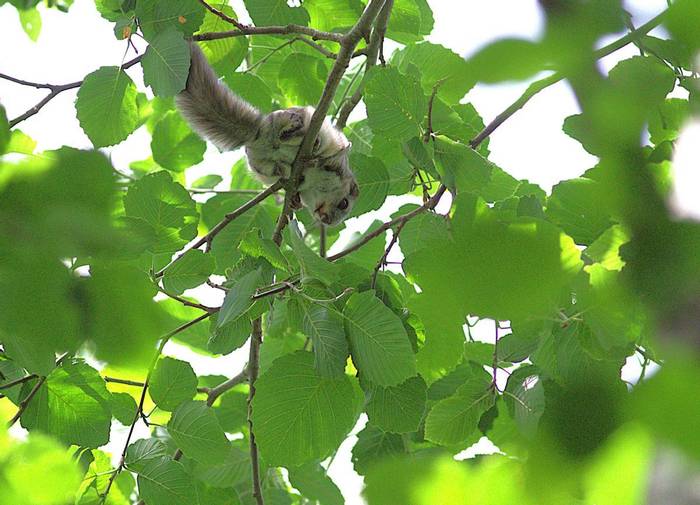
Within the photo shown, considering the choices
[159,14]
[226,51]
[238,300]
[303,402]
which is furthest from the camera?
[226,51]

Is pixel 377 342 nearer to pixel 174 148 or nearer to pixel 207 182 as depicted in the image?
pixel 174 148

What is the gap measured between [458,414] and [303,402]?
0.34 meters

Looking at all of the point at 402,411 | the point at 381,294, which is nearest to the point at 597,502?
the point at 402,411

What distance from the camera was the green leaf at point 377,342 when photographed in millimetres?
1678

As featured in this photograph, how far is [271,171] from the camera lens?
126 inches

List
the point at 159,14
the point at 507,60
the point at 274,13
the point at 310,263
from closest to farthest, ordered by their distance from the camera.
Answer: the point at 507,60 < the point at 310,263 < the point at 159,14 < the point at 274,13

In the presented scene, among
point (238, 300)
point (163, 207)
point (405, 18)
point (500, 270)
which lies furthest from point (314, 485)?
point (500, 270)

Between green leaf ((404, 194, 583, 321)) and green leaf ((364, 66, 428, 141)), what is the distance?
1497 millimetres

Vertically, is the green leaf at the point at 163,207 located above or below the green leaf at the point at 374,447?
above

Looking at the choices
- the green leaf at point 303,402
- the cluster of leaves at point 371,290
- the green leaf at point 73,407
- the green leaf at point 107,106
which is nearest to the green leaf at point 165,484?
the cluster of leaves at point 371,290

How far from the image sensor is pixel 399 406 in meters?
1.88

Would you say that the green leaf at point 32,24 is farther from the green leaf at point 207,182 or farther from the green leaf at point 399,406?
the green leaf at point 399,406

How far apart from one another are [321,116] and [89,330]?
1935 mm

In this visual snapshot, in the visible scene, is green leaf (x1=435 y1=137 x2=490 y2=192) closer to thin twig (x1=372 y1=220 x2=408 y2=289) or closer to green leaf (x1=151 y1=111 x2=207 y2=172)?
thin twig (x1=372 y1=220 x2=408 y2=289)
